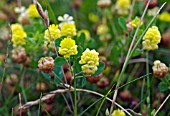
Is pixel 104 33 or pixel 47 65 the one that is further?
pixel 104 33

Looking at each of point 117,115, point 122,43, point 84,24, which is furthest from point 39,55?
point 84,24

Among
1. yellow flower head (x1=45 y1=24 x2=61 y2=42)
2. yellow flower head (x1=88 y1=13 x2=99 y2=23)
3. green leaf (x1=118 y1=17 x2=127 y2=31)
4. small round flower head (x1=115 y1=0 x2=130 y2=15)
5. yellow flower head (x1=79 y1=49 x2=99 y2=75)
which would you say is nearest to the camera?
yellow flower head (x1=79 y1=49 x2=99 y2=75)

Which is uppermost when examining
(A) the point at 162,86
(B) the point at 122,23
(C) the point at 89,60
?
(B) the point at 122,23

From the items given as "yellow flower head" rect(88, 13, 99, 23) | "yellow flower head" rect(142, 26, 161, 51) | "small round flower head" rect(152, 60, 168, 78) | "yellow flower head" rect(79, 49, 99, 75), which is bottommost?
"small round flower head" rect(152, 60, 168, 78)

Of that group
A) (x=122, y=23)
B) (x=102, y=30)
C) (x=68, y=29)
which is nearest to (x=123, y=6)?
(x=102, y=30)

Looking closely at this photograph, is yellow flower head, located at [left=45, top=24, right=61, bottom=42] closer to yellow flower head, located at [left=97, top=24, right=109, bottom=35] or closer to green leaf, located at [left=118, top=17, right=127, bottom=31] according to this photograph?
green leaf, located at [left=118, top=17, right=127, bottom=31]

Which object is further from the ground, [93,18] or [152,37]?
[93,18]

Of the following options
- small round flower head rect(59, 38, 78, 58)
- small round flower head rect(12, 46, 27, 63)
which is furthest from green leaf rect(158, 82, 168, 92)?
small round flower head rect(12, 46, 27, 63)

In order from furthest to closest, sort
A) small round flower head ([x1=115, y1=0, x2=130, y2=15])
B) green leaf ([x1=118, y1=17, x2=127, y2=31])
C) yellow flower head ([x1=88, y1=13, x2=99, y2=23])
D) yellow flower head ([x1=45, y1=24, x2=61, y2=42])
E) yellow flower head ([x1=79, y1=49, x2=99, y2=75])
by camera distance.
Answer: yellow flower head ([x1=88, y1=13, x2=99, y2=23])
small round flower head ([x1=115, y1=0, x2=130, y2=15])
green leaf ([x1=118, y1=17, x2=127, y2=31])
yellow flower head ([x1=45, y1=24, x2=61, y2=42])
yellow flower head ([x1=79, y1=49, x2=99, y2=75])

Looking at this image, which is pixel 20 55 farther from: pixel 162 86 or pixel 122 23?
pixel 162 86

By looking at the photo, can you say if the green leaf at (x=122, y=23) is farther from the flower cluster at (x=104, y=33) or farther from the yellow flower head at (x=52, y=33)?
the flower cluster at (x=104, y=33)
